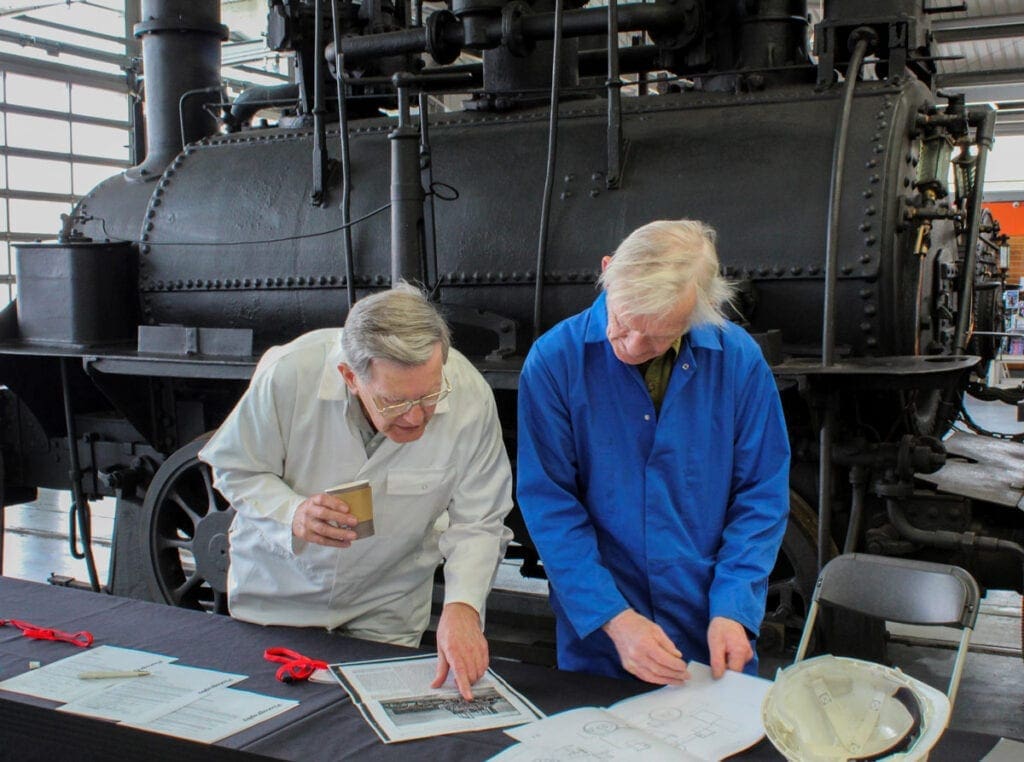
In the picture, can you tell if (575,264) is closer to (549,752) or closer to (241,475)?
(241,475)

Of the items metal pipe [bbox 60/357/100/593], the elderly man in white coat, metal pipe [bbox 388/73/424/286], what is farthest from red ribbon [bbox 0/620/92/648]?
metal pipe [bbox 60/357/100/593]

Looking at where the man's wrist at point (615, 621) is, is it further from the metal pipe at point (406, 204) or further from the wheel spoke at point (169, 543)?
the wheel spoke at point (169, 543)

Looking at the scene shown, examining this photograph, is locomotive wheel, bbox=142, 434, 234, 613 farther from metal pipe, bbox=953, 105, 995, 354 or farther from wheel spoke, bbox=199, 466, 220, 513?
metal pipe, bbox=953, 105, 995, 354

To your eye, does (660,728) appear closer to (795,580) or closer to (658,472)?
(658,472)

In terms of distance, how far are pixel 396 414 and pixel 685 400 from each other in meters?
0.61

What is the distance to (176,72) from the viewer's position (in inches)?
213

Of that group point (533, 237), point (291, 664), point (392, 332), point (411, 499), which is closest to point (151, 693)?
point (291, 664)

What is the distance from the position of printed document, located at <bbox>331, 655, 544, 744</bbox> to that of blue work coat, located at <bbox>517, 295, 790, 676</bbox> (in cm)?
29

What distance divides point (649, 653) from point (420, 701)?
17.4 inches

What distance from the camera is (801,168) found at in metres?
3.58

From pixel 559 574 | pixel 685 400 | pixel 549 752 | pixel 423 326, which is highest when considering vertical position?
pixel 423 326

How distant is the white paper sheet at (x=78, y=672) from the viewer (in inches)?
78.7

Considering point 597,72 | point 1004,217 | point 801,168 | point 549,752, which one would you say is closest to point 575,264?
point 801,168

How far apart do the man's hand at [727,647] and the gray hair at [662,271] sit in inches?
24.4
